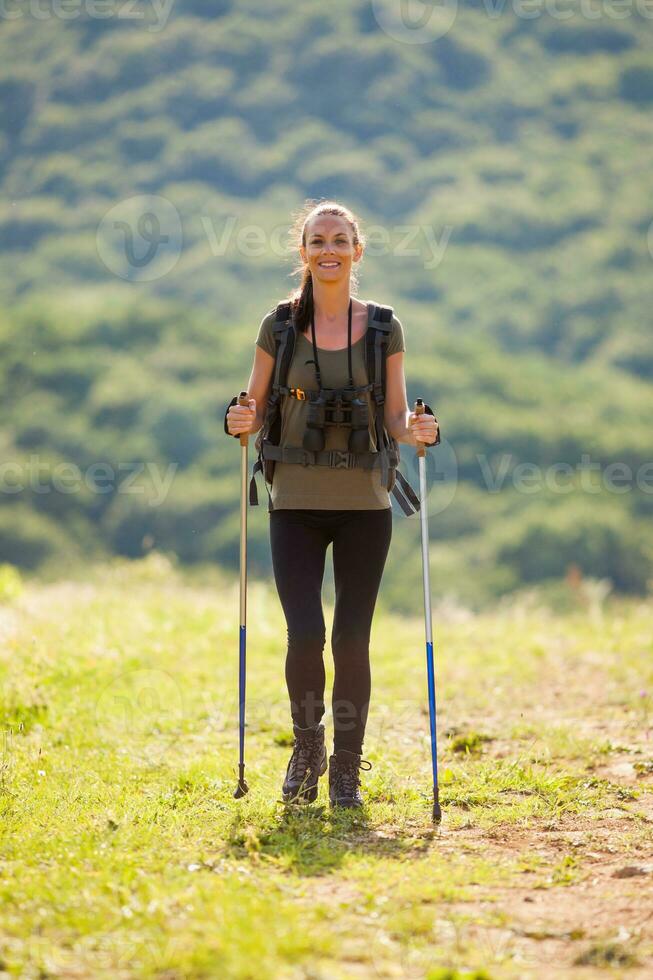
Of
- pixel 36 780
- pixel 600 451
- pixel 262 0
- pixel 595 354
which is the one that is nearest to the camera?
pixel 36 780

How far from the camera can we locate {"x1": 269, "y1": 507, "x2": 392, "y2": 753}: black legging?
5.22 m

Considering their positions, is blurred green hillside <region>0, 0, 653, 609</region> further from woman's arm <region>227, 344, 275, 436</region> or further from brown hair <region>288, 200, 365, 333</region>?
woman's arm <region>227, 344, 275, 436</region>

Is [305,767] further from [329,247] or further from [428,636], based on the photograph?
[329,247]

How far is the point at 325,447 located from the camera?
523 cm

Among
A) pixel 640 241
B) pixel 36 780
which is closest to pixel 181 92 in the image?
pixel 640 241

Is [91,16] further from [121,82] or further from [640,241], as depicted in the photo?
[640,241]

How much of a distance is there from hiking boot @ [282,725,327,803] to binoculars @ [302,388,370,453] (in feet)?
4.53

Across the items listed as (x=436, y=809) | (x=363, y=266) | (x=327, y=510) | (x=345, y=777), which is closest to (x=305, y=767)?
(x=345, y=777)

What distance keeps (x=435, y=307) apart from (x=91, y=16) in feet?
214

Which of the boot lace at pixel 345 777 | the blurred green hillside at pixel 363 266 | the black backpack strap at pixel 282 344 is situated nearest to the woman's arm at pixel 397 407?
the black backpack strap at pixel 282 344

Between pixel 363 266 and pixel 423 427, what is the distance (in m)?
66.1

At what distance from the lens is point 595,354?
93.8 metres

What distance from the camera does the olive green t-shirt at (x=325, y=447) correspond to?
5.22 metres

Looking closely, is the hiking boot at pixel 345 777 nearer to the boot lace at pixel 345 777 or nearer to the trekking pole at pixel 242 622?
the boot lace at pixel 345 777
